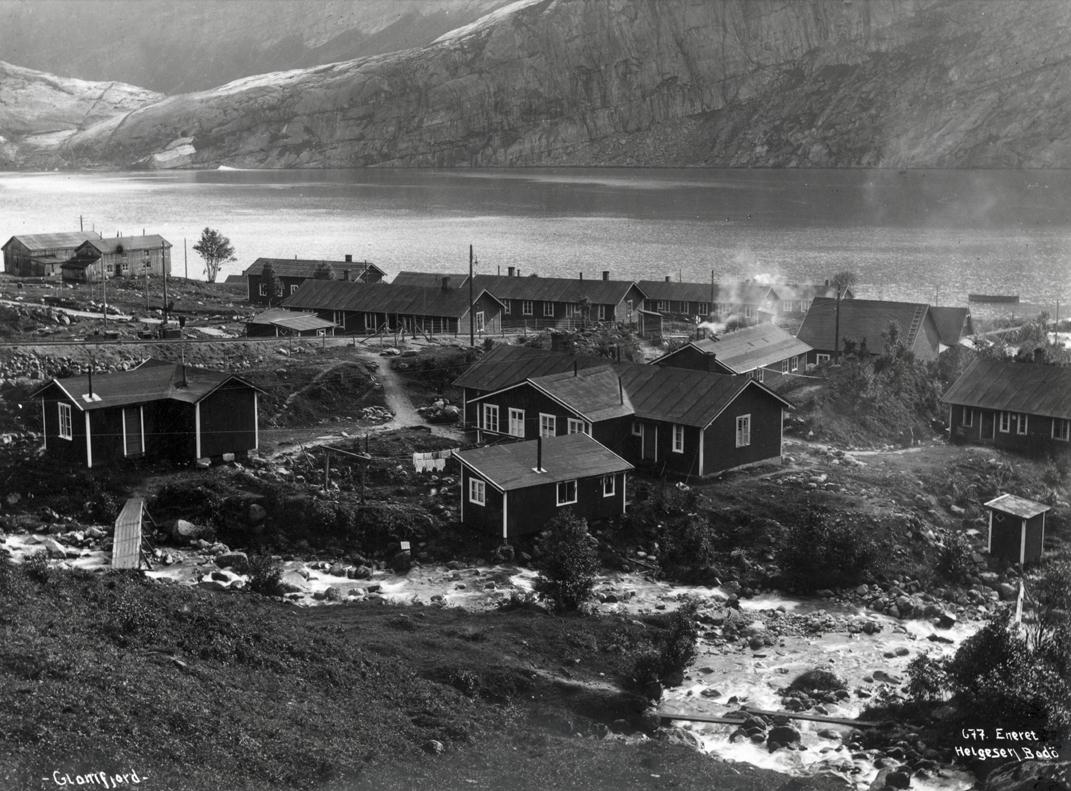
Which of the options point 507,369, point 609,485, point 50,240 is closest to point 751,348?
point 507,369

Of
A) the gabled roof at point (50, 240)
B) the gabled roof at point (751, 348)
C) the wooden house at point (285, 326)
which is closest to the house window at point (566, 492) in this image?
the gabled roof at point (751, 348)

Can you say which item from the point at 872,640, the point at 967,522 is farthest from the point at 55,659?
the point at 967,522

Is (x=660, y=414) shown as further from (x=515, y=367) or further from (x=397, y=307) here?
(x=397, y=307)

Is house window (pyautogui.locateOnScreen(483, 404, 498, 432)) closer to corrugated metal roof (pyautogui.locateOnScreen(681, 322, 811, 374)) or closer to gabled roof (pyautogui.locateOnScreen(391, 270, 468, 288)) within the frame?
corrugated metal roof (pyautogui.locateOnScreen(681, 322, 811, 374))

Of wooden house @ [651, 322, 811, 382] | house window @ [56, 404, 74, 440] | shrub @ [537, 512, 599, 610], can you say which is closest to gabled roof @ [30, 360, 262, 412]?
house window @ [56, 404, 74, 440]

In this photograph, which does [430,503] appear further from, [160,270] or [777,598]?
[160,270]

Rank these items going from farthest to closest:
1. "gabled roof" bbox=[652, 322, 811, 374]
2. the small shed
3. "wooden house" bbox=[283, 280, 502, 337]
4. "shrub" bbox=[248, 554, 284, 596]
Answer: "wooden house" bbox=[283, 280, 502, 337]
"gabled roof" bbox=[652, 322, 811, 374]
the small shed
"shrub" bbox=[248, 554, 284, 596]
